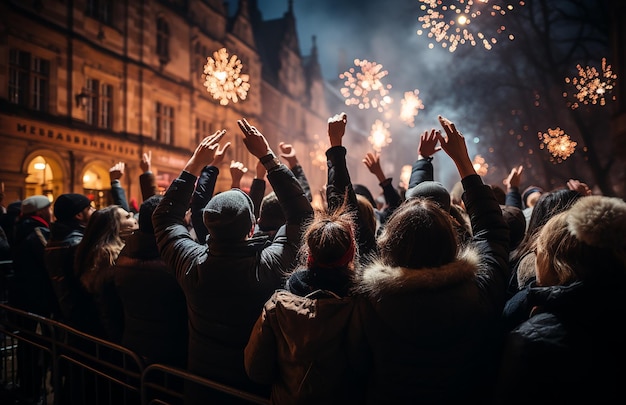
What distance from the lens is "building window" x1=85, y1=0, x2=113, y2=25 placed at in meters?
16.7

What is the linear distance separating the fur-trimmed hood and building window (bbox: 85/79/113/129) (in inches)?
693

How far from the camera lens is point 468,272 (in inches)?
69.9

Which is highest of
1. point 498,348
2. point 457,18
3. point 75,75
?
point 75,75

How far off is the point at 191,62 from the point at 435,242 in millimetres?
22639

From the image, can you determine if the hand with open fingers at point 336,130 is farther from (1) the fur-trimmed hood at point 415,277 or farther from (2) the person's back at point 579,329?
(2) the person's back at point 579,329

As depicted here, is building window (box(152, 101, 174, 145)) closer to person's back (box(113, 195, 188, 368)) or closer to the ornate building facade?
the ornate building facade

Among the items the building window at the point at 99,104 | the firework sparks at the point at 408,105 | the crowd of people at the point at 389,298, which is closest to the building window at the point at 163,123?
the building window at the point at 99,104

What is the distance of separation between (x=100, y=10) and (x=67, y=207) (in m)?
16.6

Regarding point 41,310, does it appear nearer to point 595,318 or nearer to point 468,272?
point 468,272

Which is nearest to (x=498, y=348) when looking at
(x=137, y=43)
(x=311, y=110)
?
(x=137, y=43)

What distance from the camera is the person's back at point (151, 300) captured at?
9.70 ft

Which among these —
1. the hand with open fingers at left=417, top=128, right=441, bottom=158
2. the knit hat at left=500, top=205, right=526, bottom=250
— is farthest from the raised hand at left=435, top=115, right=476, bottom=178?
the knit hat at left=500, top=205, right=526, bottom=250

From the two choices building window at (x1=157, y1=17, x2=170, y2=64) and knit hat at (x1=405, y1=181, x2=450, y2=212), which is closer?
knit hat at (x1=405, y1=181, x2=450, y2=212)

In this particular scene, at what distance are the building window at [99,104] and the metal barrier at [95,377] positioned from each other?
1399 cm
